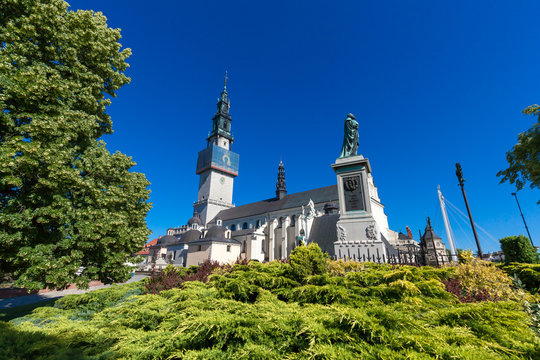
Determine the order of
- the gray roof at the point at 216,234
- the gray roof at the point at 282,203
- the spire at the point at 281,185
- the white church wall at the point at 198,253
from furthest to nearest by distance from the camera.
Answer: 1. the spire at the point at 281,185
2. the gray roof at the point at 282,203
3. the gray roof at the point at 216,234
4. the white church wall at the point at 198,253

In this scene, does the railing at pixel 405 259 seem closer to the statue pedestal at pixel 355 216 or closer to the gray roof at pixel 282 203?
the statue pedestal at pixel 355 216

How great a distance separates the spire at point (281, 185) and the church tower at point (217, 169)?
1666 cm

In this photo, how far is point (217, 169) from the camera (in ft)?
206

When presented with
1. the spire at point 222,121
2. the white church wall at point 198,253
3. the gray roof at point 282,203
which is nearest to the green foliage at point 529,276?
the white church wall at point 198,253

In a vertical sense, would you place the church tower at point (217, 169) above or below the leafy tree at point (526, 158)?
above

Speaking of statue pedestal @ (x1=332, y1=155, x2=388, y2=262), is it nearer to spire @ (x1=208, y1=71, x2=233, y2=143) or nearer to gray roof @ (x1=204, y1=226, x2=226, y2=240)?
gray roof @ (x1=204, y1=226, x2=226, y2=240)

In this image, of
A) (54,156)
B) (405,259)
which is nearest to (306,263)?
(405,259)

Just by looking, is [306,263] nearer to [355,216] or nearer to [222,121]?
[355,216]

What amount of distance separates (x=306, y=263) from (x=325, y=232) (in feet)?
58.4

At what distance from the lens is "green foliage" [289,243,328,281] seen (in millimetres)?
5473

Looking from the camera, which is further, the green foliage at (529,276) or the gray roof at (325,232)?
the gray roof at (325,232)

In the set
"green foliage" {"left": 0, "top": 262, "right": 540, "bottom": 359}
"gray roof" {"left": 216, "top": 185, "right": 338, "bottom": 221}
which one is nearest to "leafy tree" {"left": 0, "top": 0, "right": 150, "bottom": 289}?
"green foliage" {"left": 0, "top": 262, "right": 540, "bottom": 359}

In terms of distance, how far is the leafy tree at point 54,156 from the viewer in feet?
19.3

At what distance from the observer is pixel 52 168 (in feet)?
19.4
